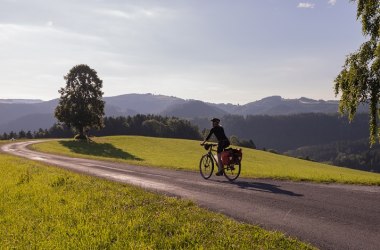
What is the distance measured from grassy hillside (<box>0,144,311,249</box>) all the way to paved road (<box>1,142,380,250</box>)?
2.63ft

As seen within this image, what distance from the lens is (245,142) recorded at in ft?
453

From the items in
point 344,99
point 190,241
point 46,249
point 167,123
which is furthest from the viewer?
point 167,123

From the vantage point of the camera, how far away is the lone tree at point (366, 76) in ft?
53.7

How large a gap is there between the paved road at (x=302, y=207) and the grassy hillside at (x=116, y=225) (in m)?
0.80

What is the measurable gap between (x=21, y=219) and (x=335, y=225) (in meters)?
7.14

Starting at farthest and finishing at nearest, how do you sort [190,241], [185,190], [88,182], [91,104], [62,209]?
[91,104]
[88,182]
[185,190]
[62,209]
[190,241]

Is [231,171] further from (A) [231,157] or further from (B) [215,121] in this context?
(B) [215,121]

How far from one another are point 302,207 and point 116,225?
5.21m

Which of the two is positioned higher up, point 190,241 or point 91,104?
point 91,104

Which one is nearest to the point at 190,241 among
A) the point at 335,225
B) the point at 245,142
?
the point at 335,225

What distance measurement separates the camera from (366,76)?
16547mm

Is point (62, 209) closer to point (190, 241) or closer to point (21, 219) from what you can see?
point (21, 219)

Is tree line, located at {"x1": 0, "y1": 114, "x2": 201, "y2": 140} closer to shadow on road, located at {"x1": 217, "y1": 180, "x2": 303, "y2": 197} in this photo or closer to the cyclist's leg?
the cyclist's leg

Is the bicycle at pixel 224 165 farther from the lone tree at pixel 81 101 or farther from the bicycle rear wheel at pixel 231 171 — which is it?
the lone tree at pixel 81 101
